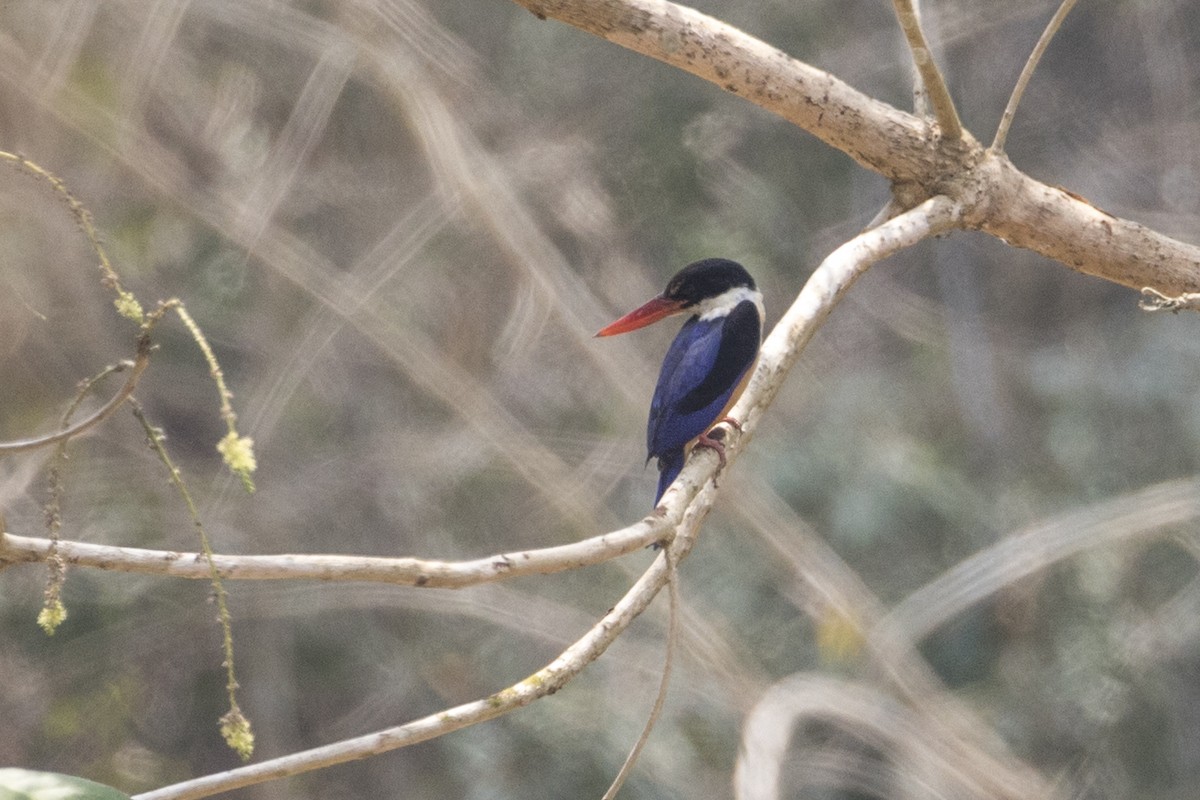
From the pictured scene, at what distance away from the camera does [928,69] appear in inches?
67.8

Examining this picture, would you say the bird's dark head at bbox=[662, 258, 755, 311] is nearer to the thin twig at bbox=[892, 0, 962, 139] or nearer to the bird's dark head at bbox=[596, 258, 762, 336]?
the bird's dark head at bbox=[596, 258, 762, 336]

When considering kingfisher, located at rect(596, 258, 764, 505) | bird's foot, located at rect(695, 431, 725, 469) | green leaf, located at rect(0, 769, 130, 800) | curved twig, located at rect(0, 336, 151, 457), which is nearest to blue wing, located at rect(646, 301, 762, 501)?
kingfisher, located at rect(596, 258, 764, 505)

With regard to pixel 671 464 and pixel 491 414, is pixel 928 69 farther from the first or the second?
pixel 491 414

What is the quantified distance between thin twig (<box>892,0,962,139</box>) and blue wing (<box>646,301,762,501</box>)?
0.53m

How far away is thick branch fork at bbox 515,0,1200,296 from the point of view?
1694mm

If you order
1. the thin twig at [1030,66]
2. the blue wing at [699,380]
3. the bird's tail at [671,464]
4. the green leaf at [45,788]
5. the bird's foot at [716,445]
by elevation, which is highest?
the thin twig at [1030,66]

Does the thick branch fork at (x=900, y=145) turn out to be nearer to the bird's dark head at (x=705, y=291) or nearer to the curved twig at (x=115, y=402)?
the bird's dark head at (x=705, y=291)

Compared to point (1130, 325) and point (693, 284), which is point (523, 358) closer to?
point (693, 284)

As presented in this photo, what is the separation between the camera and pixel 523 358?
3770mm

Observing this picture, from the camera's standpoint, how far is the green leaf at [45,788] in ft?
2.58

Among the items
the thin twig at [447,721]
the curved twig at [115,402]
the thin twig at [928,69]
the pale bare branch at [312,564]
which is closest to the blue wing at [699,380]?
the thin twig at [928,69]

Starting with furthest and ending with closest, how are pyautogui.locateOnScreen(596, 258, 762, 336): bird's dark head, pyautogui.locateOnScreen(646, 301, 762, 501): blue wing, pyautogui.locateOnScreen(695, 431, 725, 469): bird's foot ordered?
pyautogui.locateOnScreen(596, 258, 762, 336): bird's dark head < pyautogui.locateOnScreen(646, 301, 762, 501): blue wing < pyautogui.locateOnScreen(695, 431, 725, 469): bird's foot

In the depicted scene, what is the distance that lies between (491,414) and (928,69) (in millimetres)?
2138

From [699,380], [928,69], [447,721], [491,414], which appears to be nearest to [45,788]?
[447,721]
